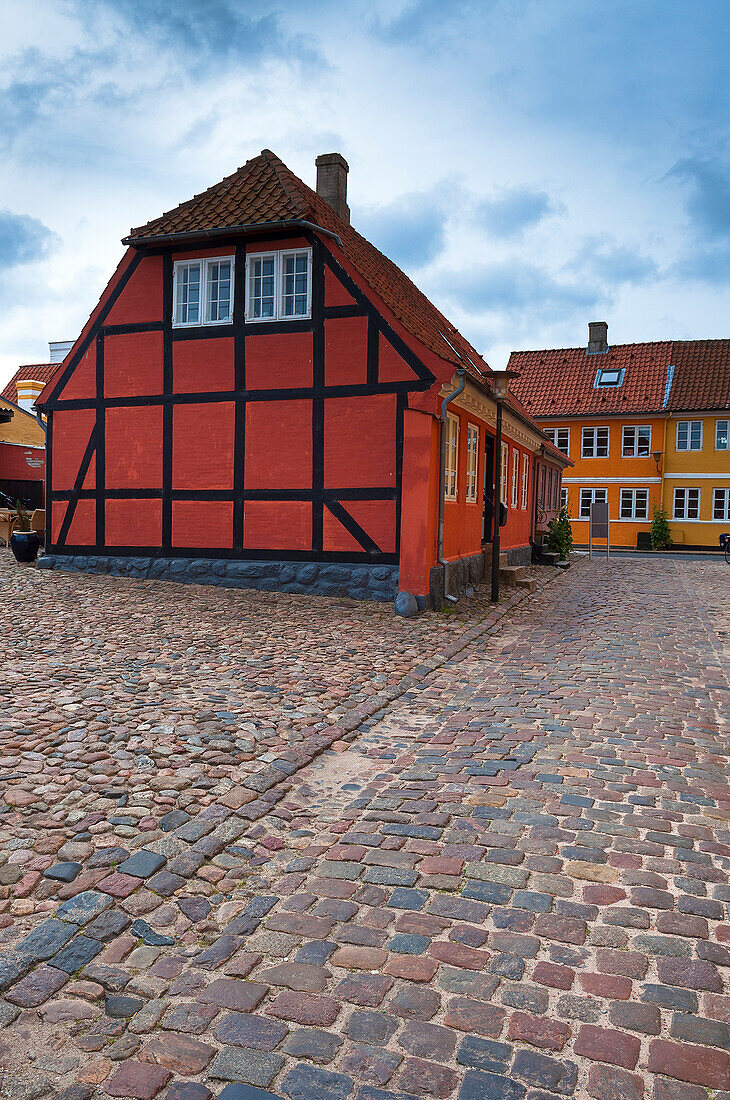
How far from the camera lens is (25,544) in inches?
603

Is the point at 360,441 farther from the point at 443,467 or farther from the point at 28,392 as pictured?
the point at 28,392

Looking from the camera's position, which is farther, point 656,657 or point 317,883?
point 656,657

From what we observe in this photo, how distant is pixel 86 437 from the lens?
14.0 meters

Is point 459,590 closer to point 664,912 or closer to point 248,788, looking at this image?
point 248,788

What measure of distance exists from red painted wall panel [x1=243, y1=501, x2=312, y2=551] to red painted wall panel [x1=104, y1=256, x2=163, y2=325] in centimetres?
354

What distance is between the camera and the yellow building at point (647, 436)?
32.2 metres

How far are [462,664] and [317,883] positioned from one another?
490 centimetres

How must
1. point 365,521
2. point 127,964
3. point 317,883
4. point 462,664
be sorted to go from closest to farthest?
point 127,964
point 317,883
point 462,664
point 365,521

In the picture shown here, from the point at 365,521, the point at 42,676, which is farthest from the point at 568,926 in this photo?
the point at 365,521

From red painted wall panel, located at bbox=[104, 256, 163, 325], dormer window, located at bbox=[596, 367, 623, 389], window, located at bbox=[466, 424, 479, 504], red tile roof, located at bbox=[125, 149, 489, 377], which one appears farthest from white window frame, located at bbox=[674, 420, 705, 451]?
red painted wall panel, located at bbox=[104, 256, 163, 325]

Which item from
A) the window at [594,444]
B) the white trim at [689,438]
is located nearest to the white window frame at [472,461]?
the window at [594,444]

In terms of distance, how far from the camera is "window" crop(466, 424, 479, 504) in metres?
13.7

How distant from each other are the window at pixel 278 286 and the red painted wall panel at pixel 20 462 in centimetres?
1631

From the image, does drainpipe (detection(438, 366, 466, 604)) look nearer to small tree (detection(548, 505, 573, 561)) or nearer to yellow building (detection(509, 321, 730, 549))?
small tree (detection(548, 505, 573, 561))
